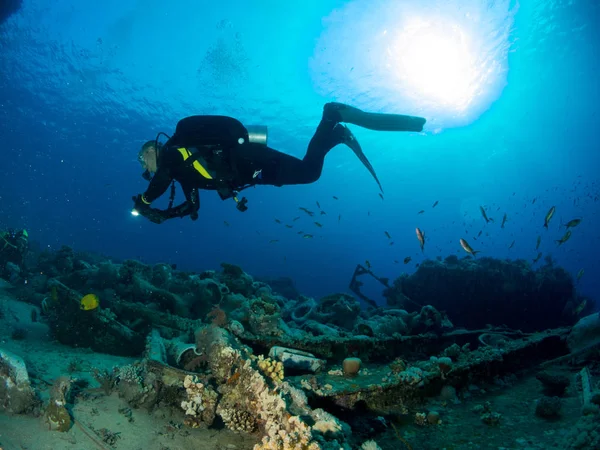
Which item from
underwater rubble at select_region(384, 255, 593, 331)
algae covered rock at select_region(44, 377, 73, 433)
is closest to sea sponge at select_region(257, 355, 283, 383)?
algae covered rock at select_region(44, 377, 73, 433)

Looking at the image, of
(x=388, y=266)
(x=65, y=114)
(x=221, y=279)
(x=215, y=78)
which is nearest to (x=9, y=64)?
(x=65, y=114)

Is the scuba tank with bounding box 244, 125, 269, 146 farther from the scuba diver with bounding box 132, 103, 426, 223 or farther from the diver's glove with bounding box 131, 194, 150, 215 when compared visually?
the diver's glove with bounding box 131, 194, 150, 215

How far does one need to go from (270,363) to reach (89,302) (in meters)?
4.07

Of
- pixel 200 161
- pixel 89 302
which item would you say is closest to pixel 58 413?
pixel 89 302

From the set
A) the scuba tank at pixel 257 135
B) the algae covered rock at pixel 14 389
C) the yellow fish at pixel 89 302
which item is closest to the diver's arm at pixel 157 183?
the scuba tank at pixel 257 135

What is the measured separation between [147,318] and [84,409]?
2780mm

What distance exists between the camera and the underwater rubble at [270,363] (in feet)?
10.3

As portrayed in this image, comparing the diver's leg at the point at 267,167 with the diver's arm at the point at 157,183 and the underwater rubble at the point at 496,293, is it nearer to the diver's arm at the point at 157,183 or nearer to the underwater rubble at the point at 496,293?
the diver's arm at the point at 157,183

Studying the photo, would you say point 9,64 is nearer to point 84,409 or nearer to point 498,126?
point 84,409

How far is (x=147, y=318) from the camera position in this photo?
629cm

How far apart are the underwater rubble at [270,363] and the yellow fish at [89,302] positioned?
77 millimetres

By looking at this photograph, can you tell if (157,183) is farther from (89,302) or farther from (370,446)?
(370,446)

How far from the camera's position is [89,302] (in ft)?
17.9

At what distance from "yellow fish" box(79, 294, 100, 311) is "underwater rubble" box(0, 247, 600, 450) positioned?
0.08 metres
